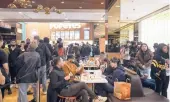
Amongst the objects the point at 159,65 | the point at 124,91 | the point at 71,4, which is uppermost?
the point at 71,4

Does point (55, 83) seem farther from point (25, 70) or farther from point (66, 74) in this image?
point (66, 74)

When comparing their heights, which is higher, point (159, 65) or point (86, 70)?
point (159, 65)

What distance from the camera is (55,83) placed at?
4469 mm

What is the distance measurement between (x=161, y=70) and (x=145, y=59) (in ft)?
3.68

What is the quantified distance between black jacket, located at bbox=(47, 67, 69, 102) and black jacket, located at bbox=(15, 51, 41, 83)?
1.61ft

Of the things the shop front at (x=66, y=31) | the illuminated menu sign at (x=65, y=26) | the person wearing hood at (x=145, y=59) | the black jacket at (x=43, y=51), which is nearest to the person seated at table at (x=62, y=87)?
the black jacket at (x=43, y=51)

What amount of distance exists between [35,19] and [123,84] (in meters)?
11.8

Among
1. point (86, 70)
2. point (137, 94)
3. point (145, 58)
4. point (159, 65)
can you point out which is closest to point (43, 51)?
point (86, 70)

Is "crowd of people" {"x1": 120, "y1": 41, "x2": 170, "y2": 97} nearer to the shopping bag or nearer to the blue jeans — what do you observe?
the blue jeans

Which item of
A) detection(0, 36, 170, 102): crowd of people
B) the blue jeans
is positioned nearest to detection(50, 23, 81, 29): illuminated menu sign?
detection(0, 36, 170, 102): crowd of people

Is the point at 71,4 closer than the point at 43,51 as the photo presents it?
No

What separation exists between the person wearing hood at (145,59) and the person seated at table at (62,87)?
2065 millimetres

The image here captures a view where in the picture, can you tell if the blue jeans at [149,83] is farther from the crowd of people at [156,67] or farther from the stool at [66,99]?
the stool at [66,99]

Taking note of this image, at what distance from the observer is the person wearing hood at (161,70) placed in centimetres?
530
